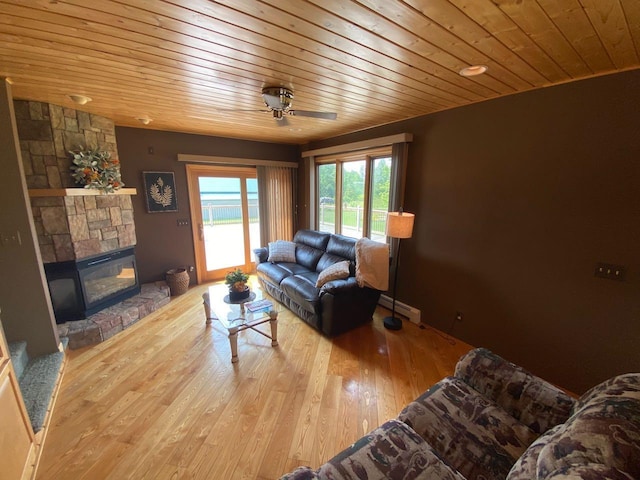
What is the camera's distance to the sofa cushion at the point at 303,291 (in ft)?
9.51

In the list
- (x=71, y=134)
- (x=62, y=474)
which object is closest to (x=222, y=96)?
(x=71, y=134)

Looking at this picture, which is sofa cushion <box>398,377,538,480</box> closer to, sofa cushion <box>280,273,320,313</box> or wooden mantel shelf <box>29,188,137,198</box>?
sofa cushion <box>280,273,320,313</box>

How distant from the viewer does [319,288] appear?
3027mm

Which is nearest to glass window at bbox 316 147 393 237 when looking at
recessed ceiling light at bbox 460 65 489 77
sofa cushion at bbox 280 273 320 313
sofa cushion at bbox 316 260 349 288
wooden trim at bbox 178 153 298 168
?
wooden trim at bbox 178 153 298 168

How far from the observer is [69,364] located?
2439 millimetres

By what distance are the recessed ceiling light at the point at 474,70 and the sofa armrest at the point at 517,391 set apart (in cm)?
192

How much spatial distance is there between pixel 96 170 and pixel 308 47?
2876 mm

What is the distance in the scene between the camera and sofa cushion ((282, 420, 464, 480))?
107cm

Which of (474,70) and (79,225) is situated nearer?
(474,70)

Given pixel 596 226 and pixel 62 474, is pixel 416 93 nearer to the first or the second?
pixel 596 226

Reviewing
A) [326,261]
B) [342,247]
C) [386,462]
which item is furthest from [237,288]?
[386,462]

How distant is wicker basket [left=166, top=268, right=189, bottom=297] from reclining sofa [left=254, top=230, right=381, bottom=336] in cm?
116

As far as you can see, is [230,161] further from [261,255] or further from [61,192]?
[61,192]

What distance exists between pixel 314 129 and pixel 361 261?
6.73 feet
